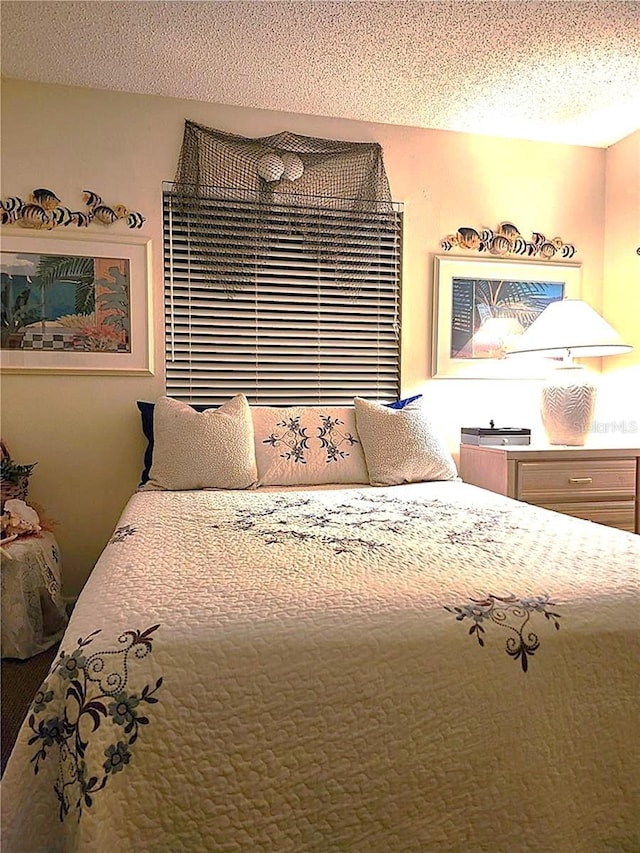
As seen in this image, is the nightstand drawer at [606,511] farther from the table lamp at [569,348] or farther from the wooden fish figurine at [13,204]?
the wooden fish figurine at [13,204]

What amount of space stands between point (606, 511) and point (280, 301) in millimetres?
1812

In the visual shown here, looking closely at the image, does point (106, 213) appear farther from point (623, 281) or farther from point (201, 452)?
point (623, 281)

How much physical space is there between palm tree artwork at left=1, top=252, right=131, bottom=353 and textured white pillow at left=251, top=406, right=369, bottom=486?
784 millimetres

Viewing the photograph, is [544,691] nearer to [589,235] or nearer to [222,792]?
[222,792]

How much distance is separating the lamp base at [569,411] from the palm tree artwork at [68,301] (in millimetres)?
2034

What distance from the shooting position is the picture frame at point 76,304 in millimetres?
2795

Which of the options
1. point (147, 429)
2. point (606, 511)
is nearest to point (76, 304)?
point (147, 429)

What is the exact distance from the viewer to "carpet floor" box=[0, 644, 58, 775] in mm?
1886

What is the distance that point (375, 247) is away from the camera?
322cm

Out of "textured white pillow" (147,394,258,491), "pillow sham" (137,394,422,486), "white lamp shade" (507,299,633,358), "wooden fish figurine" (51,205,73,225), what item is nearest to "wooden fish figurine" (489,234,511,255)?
"white lamp shade" (507,299,633,358)

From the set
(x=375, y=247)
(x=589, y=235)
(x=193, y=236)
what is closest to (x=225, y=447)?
(x=193, y=236)

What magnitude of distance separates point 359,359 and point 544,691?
227 cm

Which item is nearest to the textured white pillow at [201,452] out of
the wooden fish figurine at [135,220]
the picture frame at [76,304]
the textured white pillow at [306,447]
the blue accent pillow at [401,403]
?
the textured white pillow at [306,447]

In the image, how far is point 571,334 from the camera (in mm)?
3023
